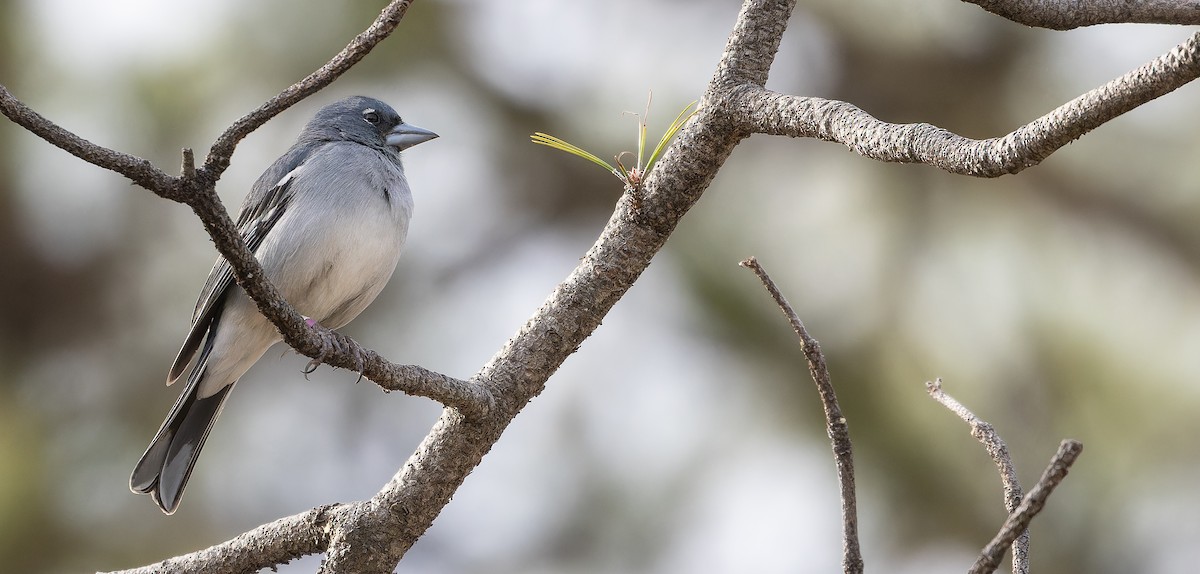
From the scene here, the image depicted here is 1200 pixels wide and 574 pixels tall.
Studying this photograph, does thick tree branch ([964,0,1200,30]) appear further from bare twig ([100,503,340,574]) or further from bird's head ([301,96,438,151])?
bird's head ([301,96,438,151])

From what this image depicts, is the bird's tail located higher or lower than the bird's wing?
lower

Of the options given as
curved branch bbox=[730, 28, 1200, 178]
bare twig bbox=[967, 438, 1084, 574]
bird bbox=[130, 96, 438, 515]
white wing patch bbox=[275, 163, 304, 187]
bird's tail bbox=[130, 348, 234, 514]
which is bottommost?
bare twig bbox=[967, 438, 1084, 574]

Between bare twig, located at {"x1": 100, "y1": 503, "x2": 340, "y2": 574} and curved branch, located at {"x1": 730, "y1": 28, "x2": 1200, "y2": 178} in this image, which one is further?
bare twig, located at {"x1": 100, "y1": 503, "x2": 340, "y2": 574}

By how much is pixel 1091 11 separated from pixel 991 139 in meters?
0.29

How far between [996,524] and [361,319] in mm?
3074

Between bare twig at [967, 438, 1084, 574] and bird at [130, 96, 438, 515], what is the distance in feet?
7.31

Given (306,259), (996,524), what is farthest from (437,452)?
(996,524)

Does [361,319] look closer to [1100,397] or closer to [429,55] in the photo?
[429,55]

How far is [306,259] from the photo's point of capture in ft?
10.9

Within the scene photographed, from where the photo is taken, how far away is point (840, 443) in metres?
1.93

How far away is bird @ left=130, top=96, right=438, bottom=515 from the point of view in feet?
10.9

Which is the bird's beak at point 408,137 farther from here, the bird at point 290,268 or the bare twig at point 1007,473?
the bare twig at point 1007,473

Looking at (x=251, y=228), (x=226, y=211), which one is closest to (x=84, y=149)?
(x=226, y=211)

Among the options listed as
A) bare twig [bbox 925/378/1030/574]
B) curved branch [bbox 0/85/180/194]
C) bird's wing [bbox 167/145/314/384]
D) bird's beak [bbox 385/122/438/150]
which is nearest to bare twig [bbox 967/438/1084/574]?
bare twig [bbox 925/378/1030/574]
